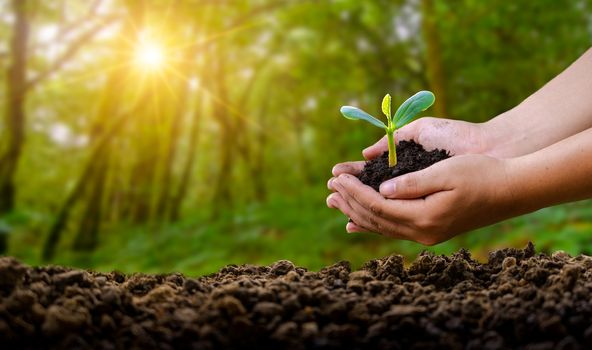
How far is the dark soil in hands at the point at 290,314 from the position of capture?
0.87 meters

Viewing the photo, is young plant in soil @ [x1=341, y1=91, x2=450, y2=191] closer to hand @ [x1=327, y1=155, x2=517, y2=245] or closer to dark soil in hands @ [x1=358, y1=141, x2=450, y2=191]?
dark soil in hands @ [x1=358, y1=141, x2=450, y2=191]

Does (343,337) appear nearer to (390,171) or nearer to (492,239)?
(390,171)

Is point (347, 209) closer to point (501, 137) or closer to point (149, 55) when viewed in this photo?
point (501, 137)

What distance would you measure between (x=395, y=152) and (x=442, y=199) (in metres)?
0.42

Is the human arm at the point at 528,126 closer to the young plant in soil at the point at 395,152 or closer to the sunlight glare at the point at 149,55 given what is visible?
the young plant in soil at the point at 395,152

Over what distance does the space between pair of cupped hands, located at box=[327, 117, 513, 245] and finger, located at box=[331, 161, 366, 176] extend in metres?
0.13

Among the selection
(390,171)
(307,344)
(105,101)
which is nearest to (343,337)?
(307,344)

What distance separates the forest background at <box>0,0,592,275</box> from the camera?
5.33m

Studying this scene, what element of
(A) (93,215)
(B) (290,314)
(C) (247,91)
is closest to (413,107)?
(B) (290,314)

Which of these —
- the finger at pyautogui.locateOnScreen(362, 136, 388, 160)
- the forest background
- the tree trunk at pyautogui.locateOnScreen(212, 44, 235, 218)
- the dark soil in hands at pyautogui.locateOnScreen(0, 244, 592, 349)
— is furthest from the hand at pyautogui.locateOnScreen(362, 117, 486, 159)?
the tree trunk at pyautogui.locateOnScreen(212, 44, 235, 218)

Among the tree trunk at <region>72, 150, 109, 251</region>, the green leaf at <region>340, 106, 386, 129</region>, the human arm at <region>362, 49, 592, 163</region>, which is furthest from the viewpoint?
the tree trunk at <region>72, 150, 109, 251</region>

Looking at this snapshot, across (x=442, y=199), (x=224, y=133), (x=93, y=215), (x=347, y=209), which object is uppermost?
(x=224, y=133)

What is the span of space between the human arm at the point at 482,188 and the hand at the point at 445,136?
→ 0.49 meters

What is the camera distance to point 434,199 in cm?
132
